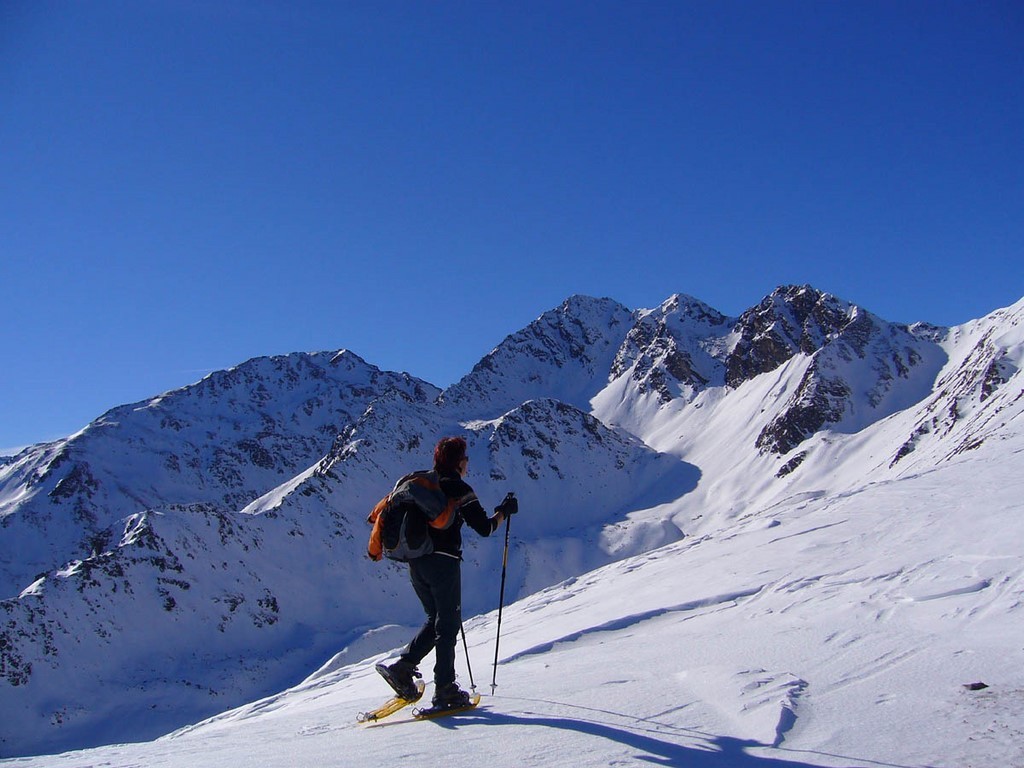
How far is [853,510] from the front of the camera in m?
17.9

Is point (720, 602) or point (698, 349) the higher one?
point (698, 349)

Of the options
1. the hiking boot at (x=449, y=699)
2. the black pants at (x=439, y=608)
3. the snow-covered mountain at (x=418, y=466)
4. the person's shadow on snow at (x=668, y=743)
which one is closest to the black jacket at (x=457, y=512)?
the black pants at (x=439, y=608)

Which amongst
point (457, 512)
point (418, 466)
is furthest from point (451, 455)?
point (418, 466)

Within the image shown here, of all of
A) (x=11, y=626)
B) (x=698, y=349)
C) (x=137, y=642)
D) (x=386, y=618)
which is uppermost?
(x=698, y=349)

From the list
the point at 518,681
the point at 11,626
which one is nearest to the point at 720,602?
the point at 518,681

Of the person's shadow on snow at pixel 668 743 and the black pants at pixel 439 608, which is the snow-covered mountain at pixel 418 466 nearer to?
the black pants at pixel 439 608

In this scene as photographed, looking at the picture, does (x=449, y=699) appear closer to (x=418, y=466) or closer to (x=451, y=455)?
(x=451, y=455)

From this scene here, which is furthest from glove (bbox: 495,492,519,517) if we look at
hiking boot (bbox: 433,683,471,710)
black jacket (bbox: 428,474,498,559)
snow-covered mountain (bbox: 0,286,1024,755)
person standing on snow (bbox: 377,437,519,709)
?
snow-covered mountain (bbox: 0,286,1024,755)

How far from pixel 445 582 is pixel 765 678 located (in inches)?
126

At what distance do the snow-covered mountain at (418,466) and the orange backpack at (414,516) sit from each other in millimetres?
11722

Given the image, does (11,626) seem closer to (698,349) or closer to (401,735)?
(401,735)

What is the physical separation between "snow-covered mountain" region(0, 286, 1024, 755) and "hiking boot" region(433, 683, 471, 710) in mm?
11225

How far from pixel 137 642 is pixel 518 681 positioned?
8798 centimetres

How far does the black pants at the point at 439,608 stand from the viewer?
727cm
